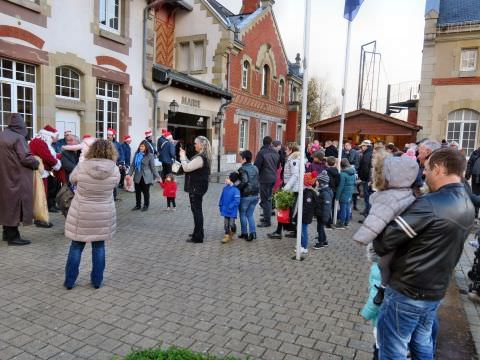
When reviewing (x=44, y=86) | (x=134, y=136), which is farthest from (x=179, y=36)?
(x=44, y=86)

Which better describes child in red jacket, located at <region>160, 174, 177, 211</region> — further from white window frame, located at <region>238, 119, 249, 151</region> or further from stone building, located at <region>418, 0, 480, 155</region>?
stone building, located at <region>418, 0, 480, 155</region>

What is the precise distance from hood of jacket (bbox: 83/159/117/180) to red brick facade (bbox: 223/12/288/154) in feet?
51.3

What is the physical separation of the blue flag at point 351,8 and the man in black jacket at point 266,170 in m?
3.07

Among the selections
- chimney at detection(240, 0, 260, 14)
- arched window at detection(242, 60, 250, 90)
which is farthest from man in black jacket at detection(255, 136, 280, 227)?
chimney at detection(240, 0, 260, 14)

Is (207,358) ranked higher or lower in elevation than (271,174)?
lower

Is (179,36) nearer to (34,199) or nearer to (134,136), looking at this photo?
(134,136)

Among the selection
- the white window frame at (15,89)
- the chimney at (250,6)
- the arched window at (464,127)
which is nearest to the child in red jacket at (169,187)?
the white window frame at (15,89)

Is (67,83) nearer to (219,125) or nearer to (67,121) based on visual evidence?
(67,121)

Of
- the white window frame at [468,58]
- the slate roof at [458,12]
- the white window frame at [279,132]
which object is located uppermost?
the slate roof at [458,12]

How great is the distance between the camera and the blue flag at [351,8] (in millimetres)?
7742

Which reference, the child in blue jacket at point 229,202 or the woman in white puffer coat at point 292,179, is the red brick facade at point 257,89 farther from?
the child in blue jacket at point 229,202

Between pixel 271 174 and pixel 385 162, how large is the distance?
5.47 m

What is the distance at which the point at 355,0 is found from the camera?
7.70 m

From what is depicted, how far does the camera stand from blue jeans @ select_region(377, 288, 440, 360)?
7.59 feet
